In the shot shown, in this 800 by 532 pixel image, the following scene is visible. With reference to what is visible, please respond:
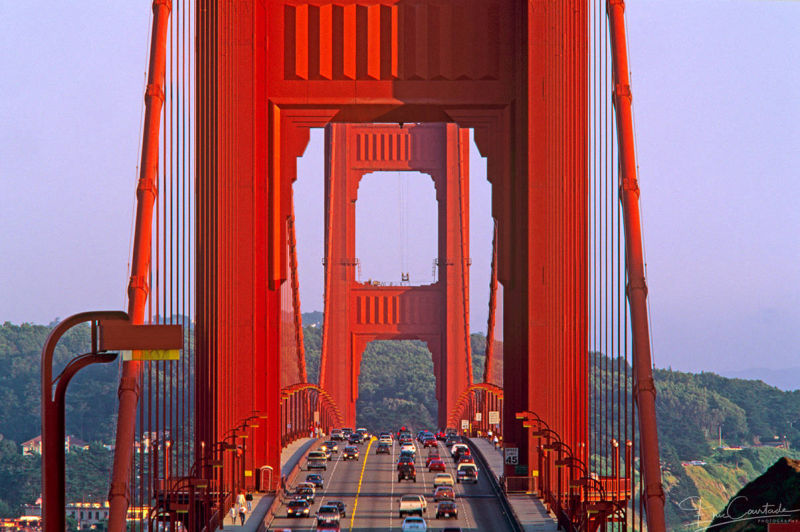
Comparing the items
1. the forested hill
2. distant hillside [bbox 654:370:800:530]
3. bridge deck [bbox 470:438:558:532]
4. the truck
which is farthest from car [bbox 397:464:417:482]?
distant hillside [bbox 654:370:800:530]

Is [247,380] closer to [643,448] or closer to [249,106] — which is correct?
[249,106]

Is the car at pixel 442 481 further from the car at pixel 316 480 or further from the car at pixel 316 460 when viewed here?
the car at pixel 316 460

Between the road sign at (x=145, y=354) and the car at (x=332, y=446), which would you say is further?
the car at (x=332, y=446)

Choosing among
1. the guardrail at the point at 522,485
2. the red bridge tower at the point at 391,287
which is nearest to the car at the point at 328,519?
the guardrail at the point at 522,485

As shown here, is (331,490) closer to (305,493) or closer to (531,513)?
(305,493)

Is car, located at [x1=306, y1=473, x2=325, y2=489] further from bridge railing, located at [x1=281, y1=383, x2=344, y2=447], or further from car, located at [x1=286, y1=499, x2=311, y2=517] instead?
bridge railing, located at [x1=281, y1=383, x2=344, y2=447]

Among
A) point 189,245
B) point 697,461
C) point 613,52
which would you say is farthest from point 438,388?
point 613,52

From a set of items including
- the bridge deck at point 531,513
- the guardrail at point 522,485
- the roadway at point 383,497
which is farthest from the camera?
the guardrail at point 522,485
